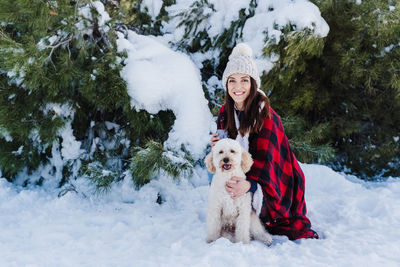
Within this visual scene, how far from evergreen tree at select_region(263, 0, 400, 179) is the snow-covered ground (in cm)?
115

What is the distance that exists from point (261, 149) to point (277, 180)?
333 millimetres

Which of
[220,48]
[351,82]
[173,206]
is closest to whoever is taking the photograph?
[173,206]

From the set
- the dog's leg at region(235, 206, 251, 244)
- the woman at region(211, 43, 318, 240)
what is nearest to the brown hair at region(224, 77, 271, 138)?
the woman at region(211, 43, 318, 240)

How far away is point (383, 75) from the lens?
13.4ft

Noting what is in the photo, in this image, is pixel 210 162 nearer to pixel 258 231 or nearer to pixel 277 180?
pixel 277 180

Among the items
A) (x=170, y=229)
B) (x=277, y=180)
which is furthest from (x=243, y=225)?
(x=170, y=229)

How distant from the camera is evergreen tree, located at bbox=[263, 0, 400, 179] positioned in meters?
3.67

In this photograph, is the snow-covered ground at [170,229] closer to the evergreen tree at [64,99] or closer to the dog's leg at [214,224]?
the dog's leg at [214,224]

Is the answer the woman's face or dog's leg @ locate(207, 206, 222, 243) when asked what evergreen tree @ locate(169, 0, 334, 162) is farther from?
dog's leg @ locate(207, 206, 222, 243)

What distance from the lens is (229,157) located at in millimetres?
2334

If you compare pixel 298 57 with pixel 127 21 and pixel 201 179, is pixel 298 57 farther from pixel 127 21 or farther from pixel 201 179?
pixel 127 21

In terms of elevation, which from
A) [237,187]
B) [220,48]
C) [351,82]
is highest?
[220,48]

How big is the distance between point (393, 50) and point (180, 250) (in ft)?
11.9

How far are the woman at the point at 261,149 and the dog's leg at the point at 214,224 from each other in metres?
0.23
